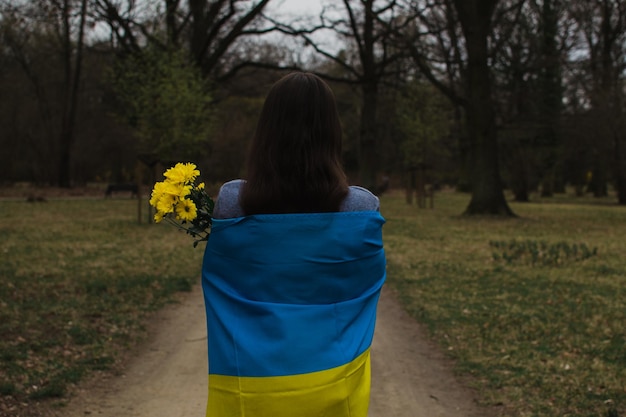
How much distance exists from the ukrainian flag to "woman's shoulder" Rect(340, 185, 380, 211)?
0.12 feet

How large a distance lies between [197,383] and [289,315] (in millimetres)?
3511

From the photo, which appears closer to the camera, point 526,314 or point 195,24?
point 526,314

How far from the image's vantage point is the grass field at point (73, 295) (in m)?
5.71

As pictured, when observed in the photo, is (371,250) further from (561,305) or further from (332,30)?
(332,30)

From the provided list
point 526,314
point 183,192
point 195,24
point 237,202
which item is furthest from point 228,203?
point 195,24

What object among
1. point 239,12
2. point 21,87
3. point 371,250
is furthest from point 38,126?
point 371,250

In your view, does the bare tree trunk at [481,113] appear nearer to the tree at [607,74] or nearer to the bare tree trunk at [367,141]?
the tree at [607,74]

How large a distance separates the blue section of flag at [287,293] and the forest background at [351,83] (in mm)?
18419

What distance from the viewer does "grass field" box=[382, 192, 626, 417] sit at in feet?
17.3

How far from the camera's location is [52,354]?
6.14 metres

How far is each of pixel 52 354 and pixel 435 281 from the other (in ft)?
20.0

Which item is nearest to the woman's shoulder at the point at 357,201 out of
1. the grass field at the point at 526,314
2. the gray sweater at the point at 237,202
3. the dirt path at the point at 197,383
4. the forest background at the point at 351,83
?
the gray sweater at the point at 237,202

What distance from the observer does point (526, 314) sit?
796 centimetres

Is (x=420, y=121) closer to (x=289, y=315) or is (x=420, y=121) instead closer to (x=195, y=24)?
(x=195, y=24)
